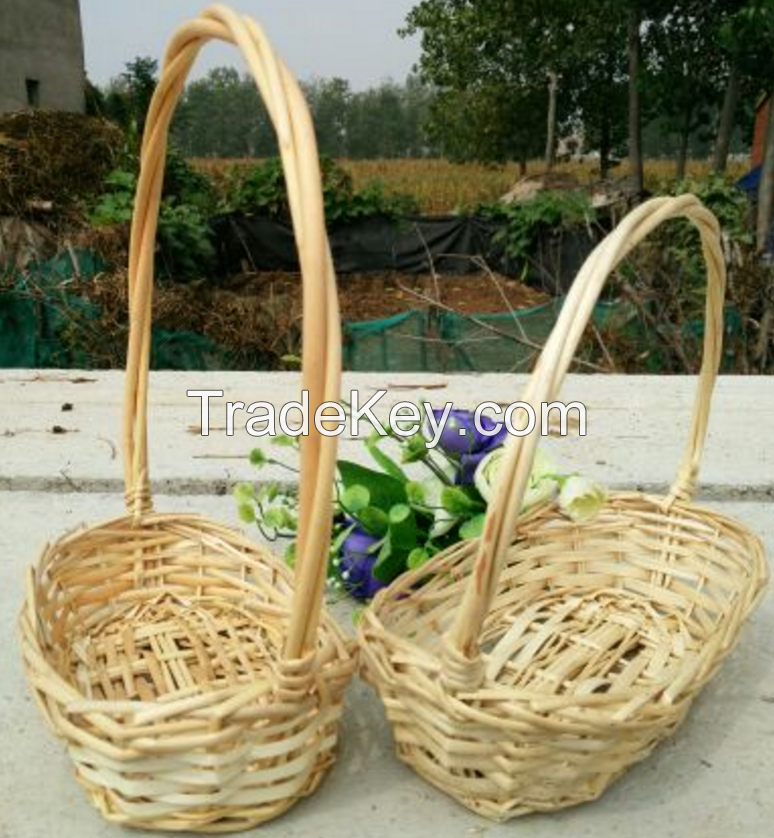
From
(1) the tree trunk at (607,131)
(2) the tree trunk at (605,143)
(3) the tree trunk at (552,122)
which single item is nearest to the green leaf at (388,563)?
(3) the tree trunk at (552,122)

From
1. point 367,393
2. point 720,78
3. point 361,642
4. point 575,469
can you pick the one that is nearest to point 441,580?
point 361,642

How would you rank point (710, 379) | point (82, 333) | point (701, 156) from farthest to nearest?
point (701, 156), point (82, 333), point (710, 379)

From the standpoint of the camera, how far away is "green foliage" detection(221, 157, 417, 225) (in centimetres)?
895

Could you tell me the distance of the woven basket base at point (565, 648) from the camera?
780mm

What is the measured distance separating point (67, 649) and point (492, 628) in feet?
1.61

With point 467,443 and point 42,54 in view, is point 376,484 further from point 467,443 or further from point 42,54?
point 42,54

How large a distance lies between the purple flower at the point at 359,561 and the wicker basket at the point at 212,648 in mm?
88

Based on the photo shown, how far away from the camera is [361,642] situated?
861mm

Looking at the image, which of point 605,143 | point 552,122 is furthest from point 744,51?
point 605,143

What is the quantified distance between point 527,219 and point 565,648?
26.0 ft

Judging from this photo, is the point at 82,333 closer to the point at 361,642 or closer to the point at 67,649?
the point at 67,649

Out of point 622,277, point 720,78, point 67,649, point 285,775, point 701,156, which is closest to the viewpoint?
point 285,775

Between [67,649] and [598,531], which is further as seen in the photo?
[598,531]

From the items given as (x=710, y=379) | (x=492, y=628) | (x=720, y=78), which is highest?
(x=720, y=78)
